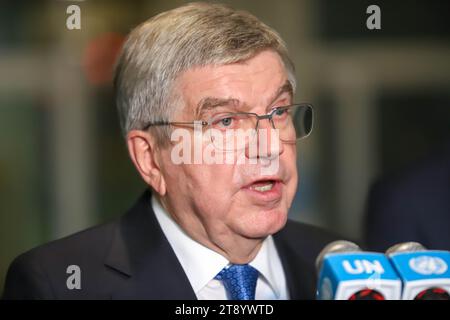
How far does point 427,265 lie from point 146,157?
577 mm

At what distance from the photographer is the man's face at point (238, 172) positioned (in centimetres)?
118

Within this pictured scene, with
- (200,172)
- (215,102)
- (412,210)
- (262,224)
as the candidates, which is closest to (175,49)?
(215,102)

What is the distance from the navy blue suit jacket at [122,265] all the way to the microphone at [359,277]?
366 mm

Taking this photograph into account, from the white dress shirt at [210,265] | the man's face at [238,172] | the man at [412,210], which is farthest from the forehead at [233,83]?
the man at [412,210]

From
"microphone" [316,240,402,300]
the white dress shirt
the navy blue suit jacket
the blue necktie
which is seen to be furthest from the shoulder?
"microphone" [316,240,402,300]

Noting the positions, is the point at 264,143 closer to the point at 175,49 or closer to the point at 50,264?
the point at 175,49

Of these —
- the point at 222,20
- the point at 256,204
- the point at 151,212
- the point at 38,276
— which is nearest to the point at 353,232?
the point at 256,204

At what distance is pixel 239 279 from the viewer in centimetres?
125

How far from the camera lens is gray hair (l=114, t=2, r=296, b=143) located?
1.18 m

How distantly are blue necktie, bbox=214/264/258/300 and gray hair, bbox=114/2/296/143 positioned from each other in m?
0.28

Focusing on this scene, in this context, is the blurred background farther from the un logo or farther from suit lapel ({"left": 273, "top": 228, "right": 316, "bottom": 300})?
the un logo

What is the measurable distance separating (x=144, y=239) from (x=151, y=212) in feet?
0.22

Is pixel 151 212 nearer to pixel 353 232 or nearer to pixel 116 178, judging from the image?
pixel 116 178

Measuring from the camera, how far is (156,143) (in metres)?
1.27
